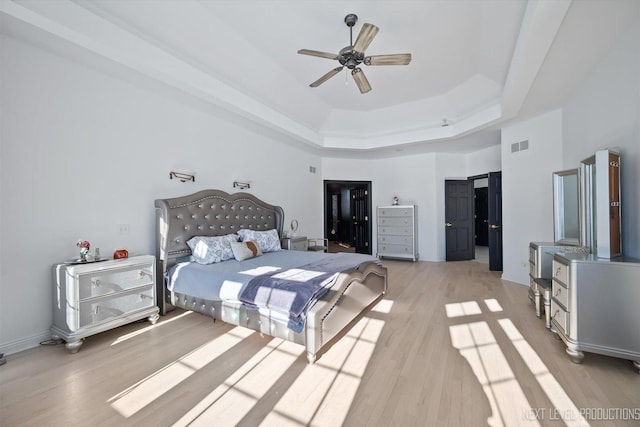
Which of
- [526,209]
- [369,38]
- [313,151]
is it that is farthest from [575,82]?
[313,151]

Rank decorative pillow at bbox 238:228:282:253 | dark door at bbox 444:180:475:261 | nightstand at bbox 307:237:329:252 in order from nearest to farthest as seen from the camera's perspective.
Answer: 1. decorative pillow at bbox 238:228:282:253
2. nightstand at bbox 307:237:329:252
3. dark door at bbox 444:180:475:261

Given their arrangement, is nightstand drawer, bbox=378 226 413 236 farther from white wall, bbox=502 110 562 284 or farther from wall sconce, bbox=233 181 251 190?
wall sconce, bbox=233 181 251 190

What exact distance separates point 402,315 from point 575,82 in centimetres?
357

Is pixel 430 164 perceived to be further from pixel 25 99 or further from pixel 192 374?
pixel 25 99

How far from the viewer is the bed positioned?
2311 mm

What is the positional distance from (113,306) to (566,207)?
525 centimetres

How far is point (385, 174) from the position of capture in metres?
7.17

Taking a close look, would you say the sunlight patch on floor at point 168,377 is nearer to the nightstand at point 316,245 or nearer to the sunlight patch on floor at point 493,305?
the sunlight patch on floor at point 493,305

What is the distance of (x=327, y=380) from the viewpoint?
195cm

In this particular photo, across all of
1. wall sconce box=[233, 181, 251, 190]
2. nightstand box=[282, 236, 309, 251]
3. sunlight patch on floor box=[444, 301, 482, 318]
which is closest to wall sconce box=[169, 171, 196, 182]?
Answer: wall sconce box=[233, 181, 251, 190]

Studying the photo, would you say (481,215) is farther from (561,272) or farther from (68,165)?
(68,165)

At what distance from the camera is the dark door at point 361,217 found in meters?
7.48

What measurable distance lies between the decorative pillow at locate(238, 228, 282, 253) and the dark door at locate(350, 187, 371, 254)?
361 centimetres

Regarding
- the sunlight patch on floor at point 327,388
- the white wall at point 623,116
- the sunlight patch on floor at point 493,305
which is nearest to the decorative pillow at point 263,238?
the sunlight patch on floor at point 327,388
